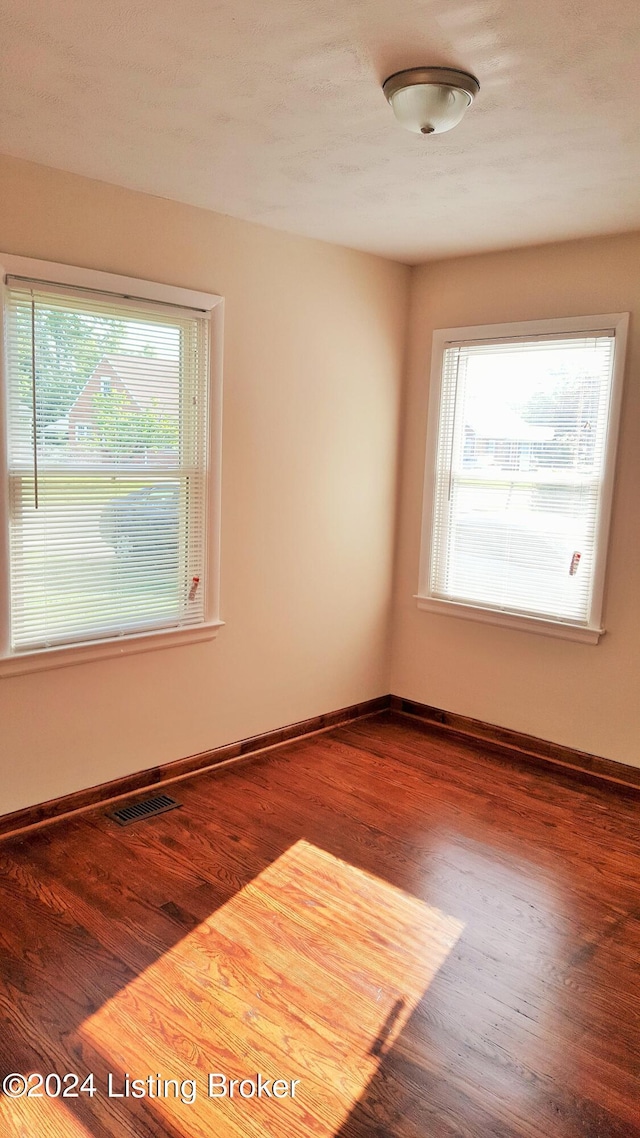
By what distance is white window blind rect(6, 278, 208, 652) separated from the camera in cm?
295

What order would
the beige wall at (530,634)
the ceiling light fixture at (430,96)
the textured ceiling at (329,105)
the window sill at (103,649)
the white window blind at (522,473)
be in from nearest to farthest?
the textured ceiling at (329,105), the ceiling light fixture at (430,96), the window sill at (103,649), the beige wall at (530,634), the white window blind at (522,473)

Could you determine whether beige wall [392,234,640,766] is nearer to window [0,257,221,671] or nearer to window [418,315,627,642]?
window [418,315,627,642]

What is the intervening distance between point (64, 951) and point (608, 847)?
2153mm

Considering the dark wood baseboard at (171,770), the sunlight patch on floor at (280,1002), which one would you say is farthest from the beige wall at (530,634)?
the sunlight patch on floor at (280,1002)

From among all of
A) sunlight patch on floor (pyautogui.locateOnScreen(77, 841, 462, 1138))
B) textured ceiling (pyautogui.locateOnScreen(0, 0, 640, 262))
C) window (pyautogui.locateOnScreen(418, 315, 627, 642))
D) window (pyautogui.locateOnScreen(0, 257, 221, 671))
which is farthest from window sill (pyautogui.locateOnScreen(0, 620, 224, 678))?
textured ceiling (pyautogui.locateOnScreen(0, 0, 640, 262))

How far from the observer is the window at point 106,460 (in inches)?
116

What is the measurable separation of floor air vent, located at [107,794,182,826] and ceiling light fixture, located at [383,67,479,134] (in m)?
2.74

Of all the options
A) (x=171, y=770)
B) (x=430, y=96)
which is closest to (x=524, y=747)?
(x=171, y=770)

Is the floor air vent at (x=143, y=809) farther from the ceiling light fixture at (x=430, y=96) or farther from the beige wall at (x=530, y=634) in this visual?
the ceiling light fixture at (x=430, y=96)

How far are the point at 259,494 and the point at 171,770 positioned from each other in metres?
1.38

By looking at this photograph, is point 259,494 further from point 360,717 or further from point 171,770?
point 360,717

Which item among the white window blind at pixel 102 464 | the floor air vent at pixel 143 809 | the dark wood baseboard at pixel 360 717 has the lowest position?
the floor air vent at pixel 143 809

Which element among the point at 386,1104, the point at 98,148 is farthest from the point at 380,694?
the point at 98,148

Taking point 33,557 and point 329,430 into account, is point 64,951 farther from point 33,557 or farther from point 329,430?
point 329,430
